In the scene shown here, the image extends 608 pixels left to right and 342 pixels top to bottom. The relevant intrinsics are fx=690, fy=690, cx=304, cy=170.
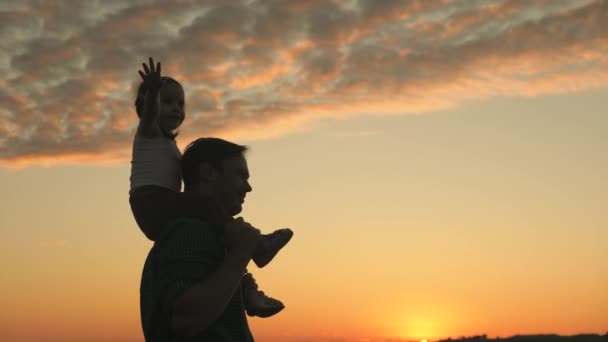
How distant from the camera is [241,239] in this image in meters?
3.59

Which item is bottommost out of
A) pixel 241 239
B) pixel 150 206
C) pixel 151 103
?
pixel 241 239

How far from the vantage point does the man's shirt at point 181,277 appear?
3.52 meters

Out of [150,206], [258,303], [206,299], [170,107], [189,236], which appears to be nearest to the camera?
[206,299]

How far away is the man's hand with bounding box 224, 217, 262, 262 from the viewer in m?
3.54

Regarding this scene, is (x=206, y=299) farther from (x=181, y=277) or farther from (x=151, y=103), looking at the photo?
(x=151, y=103)

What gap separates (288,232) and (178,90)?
2.29 m

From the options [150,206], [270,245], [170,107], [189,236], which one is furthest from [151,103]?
[189,236]

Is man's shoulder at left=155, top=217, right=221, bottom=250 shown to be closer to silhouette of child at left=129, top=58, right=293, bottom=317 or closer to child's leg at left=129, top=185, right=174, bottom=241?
silhouette of child at left=129, top=58, right=293, bottom=317

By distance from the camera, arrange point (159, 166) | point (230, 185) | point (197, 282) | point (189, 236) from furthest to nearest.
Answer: point (159, 166)
point (230, 185)
point (189, 236)
point (197, 282)

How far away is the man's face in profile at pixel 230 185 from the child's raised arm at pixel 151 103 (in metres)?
2.28

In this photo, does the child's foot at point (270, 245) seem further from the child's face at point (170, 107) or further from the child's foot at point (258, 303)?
the child's face at point (170, 107)

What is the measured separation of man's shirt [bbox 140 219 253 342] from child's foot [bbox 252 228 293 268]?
186cm

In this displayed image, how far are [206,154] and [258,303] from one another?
1299 mm

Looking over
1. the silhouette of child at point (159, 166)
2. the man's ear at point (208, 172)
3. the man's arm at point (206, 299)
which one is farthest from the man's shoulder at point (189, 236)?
the silhouette of child at point (159, 166)
